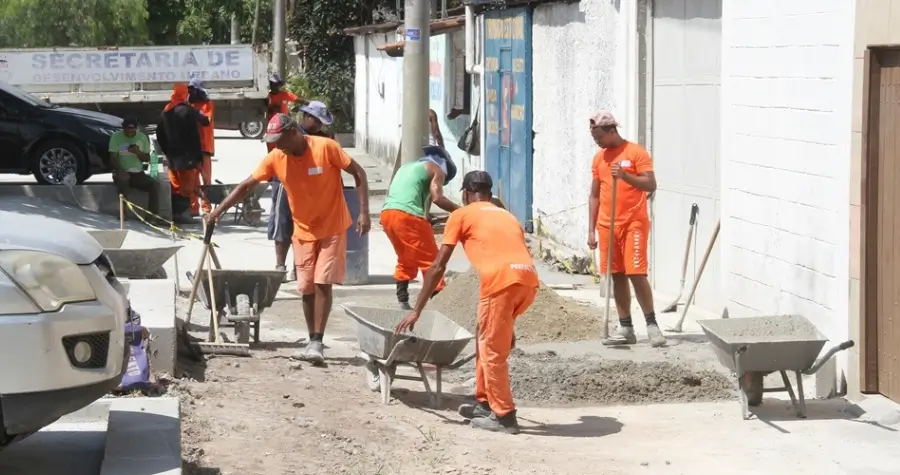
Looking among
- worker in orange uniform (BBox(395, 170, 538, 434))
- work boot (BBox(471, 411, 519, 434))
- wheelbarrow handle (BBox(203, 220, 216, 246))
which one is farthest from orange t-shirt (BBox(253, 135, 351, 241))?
work boot (BBox(471, 411, 519, 434))

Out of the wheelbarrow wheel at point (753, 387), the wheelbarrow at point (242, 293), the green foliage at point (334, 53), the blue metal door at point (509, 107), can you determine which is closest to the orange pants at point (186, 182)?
the blue metal door at point (509, 107)

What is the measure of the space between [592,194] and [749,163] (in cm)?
120

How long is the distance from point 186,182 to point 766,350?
487 inches

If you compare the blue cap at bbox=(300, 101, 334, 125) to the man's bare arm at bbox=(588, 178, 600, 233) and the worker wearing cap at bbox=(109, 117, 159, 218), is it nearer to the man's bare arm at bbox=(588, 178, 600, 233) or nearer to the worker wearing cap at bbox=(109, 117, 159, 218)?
the man's bare arm at bbox=(588, 178, 600, 233)

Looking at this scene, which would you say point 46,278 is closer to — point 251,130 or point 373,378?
point 373,378

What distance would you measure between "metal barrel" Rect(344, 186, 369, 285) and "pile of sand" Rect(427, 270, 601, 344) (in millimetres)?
2057

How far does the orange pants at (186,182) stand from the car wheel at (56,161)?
223cm

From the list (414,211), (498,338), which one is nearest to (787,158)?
(498,338)

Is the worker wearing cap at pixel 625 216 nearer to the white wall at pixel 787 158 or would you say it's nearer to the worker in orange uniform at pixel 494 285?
the white wall at pixel 787 158

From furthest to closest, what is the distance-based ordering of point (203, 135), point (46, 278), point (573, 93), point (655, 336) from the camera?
point (203, 135) → point (573, 93) → point (655, 336) → point (46, 278)

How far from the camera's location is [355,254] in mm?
13609

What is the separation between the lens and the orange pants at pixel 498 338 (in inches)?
311

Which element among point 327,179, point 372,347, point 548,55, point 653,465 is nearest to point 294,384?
point 372,347

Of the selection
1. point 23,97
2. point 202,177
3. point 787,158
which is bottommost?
point 202,177
